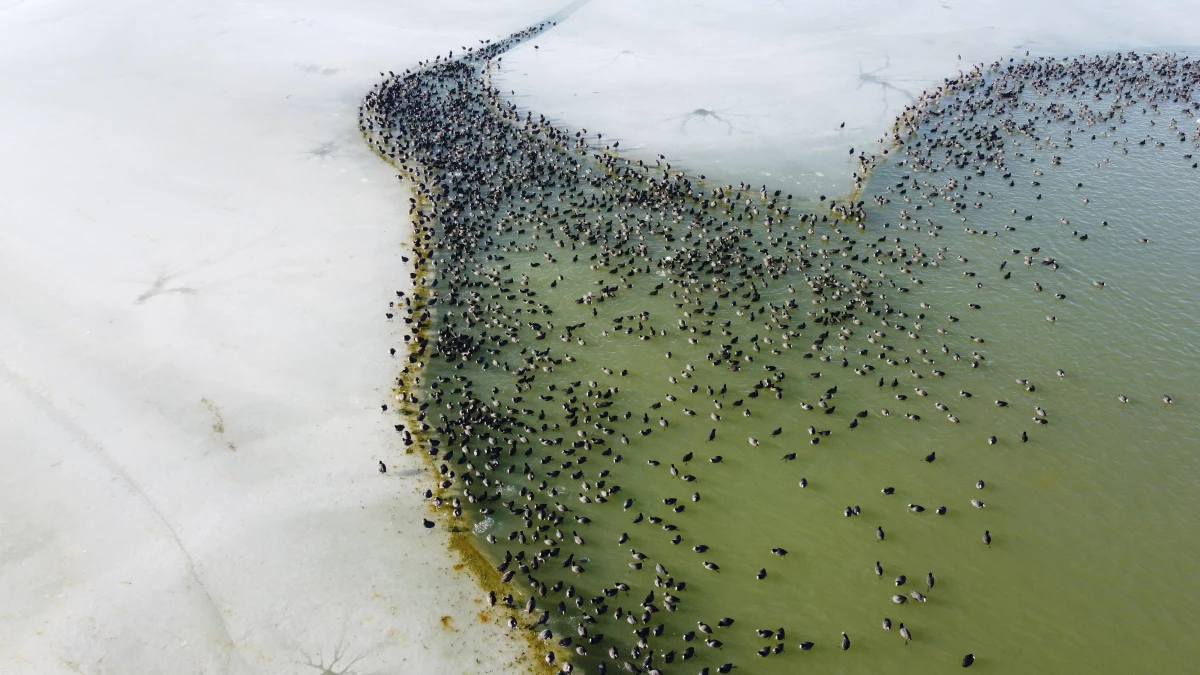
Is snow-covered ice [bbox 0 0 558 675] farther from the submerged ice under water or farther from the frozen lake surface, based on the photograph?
the submerged ice under water

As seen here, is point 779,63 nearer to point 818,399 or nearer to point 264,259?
point 818,399

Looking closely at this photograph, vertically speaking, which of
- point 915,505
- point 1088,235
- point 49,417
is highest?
point 1088,235

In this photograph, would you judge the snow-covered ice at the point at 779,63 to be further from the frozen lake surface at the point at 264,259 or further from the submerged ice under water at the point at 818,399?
the submerged ice under water at the point at 818,399

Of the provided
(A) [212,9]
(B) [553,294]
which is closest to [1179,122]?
(B) [553,294]

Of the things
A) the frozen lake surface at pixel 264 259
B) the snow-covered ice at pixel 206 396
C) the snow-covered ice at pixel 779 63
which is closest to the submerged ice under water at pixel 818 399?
the snow-covered ice at pixel 206 396

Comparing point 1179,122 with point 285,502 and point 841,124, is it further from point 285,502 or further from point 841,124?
point 285,502

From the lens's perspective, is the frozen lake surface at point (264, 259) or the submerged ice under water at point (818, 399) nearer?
the frozen lake surface at point (264, 259)

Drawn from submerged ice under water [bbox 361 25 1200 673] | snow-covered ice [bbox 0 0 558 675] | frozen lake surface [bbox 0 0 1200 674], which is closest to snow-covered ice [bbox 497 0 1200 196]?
frozen lake surface [bbox 0 0 1200 674]

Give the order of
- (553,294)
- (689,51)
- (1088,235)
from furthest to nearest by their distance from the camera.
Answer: (689,51)
(1088,235)
(553,294)

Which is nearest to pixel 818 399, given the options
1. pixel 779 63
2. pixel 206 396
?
pixel 206 396
